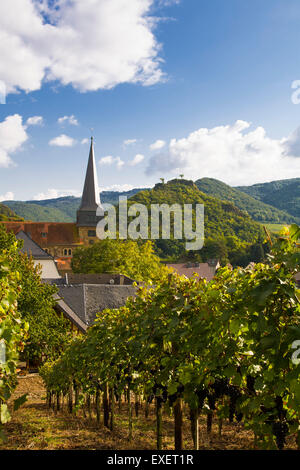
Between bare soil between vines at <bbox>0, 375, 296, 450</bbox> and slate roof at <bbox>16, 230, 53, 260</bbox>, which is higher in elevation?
slate roof at <bbox>16, 230, 53, 260</bbox>

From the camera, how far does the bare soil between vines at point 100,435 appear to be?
755 centimetres

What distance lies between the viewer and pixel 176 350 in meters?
5.25

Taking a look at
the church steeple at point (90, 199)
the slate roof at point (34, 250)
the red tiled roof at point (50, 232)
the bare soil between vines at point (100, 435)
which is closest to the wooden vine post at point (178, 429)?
the bare soil between vines at point (100, 435)

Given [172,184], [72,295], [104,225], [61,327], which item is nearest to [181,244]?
[104,225]

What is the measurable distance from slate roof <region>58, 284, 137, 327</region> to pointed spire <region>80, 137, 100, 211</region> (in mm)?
55100

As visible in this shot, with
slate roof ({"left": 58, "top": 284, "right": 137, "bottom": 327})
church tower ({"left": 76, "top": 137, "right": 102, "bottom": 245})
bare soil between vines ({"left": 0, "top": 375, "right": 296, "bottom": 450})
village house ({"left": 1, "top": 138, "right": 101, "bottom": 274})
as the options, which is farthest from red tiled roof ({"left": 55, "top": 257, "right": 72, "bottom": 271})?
bare soil between vines ({"left": 0, "top": 375, "right": 296, "bottom": 450})

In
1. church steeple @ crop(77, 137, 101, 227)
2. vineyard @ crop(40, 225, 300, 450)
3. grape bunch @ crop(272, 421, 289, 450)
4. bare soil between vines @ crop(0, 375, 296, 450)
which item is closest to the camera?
vineyard @ crop(40, 225, 300, 450)

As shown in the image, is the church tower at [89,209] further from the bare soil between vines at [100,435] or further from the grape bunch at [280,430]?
the grape bunch at [280,430]

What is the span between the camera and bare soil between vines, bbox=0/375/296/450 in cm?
755

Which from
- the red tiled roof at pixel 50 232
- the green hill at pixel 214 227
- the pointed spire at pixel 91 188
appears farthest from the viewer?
the green hill at pixel 214 227

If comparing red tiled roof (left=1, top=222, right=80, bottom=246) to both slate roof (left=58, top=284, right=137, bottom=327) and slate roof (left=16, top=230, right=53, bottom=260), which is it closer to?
slate roof (left=16, top=230, right=53, bottom=260)

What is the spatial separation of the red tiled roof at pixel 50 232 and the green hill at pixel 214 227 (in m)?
30.1

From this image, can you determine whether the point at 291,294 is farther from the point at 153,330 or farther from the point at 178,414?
the point at 178,414

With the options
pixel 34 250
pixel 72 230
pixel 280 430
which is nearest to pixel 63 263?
pixel 72 230
